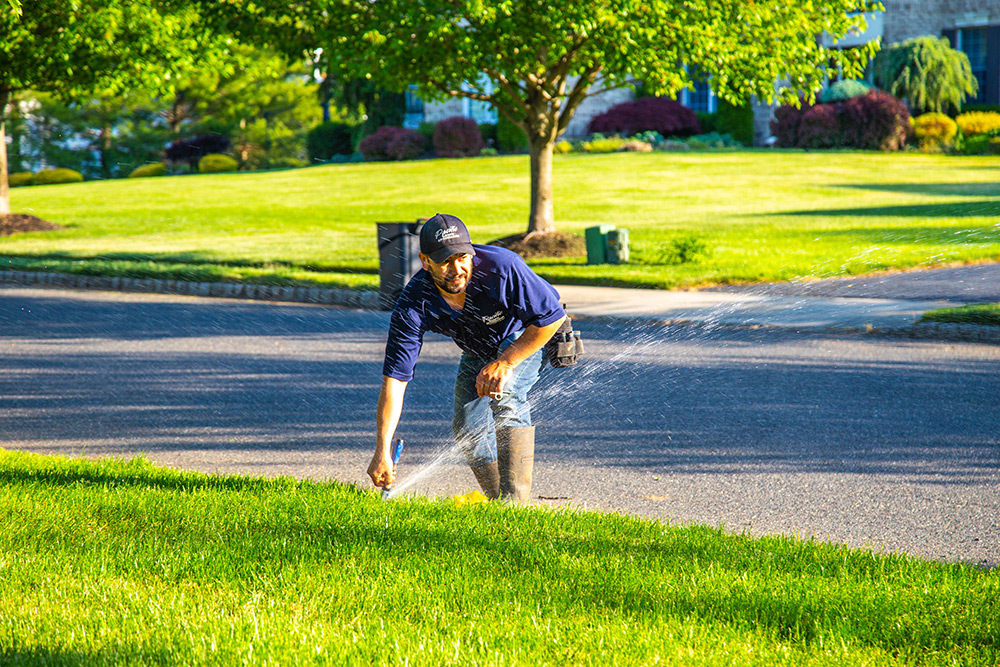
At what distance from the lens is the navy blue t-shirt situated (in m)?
4.13

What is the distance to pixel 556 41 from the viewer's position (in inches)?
552

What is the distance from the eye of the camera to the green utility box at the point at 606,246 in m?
15.2

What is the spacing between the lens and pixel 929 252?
1480 centimetres

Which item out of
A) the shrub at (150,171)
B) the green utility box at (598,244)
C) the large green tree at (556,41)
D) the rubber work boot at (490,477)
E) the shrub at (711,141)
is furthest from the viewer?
the shrub at (150,171)

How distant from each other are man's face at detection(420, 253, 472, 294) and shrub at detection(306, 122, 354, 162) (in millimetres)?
43124

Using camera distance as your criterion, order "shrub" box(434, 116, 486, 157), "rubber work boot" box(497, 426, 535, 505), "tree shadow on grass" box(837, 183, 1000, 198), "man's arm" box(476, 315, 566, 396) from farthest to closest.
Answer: "shrub" box(434, 116, 486, 157) → "tree shadow on grass" box(837, 183, 1000, 198) → "rubber work boot" box(497, 426, 535, 505) → "man's arm" box(476, 315, 566, 396)

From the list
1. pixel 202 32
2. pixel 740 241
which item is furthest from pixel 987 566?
pixel 202 32

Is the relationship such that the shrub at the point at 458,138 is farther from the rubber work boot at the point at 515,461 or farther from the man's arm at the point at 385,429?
the man's arm at the point at 385,429

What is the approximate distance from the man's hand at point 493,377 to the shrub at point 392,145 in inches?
1478

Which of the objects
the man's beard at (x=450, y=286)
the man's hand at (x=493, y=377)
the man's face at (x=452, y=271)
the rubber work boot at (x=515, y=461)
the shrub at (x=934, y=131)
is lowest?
the rubber work boot at (x=515, y=461)

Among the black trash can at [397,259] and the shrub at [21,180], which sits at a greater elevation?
the shrub at [21,180]

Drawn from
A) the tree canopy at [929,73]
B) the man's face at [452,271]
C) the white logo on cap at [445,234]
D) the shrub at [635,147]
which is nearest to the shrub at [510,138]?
the shrub at [635,147]

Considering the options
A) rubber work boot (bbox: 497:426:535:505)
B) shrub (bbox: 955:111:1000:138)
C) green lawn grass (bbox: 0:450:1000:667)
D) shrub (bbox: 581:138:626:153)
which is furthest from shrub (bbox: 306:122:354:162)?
green lawn grass (bbox: 0:450:1000:667)

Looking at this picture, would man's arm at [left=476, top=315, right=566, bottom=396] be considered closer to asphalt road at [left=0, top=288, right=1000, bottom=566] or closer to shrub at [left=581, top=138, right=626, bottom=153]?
asphalt road at [left=0, top=288, right=1000, bottom=566]
